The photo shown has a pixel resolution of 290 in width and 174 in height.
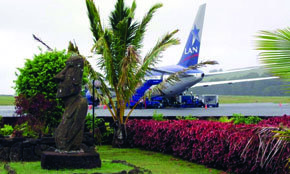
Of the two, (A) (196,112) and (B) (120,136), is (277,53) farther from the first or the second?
(A) (196,112)

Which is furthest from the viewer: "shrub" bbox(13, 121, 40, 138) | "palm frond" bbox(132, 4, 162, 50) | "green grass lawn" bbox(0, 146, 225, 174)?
"palm frond" bbox(132, 4, 162, 50)

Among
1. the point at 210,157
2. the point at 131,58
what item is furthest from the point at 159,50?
the point at 210,157

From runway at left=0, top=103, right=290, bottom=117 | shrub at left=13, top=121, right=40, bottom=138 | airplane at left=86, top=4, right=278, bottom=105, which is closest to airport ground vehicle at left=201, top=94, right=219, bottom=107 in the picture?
airplane at left=86, top=4, right=278, bottom=105

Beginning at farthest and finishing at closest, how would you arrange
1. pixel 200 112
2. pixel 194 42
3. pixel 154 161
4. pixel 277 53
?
1. pixel 194 42
2. pixel 200 112
3. pixel 154 161
4. pixel 277 53

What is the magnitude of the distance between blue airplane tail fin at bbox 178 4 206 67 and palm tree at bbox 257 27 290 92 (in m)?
35.5

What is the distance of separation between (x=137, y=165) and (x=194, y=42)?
3135 cm

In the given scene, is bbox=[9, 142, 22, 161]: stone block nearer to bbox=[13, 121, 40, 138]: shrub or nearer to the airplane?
bbox=[13, 121, 40, 138]: shrub

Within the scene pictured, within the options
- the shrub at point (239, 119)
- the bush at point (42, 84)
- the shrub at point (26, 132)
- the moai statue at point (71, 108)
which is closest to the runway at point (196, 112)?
the shrub at point (239, 119)

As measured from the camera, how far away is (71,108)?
8.66 m

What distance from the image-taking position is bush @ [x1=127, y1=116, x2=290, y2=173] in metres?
7.70

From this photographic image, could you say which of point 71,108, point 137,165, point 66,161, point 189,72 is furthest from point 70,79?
point 189,72

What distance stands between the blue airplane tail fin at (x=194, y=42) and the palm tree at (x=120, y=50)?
2636 centimetres

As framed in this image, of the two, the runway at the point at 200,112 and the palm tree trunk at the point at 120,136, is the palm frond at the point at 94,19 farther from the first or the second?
the runway at the point at 200,112

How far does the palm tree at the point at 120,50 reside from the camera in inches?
517
